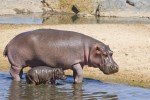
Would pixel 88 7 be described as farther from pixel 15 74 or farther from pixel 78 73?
pixel 78 73

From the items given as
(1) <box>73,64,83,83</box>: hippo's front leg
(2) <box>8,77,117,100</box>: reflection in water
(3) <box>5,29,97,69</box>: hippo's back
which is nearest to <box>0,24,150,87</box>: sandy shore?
(1) <box>73,64,83,83</box>: hippo's front leg

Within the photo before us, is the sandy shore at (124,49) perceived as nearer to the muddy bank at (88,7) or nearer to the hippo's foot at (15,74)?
the hippo's foot at (15,74)

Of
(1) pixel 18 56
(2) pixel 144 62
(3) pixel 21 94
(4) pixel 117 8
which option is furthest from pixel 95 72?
(4) pixel 117 8

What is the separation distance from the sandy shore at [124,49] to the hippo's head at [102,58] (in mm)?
691

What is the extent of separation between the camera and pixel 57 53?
12242 mm

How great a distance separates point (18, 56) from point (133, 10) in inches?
1255

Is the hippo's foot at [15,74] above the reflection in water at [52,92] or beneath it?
above

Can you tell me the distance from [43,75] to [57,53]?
2.39 feet

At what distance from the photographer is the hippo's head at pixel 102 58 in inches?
487

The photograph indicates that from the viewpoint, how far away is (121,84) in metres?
12.4

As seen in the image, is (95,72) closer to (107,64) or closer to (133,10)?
(107,64)

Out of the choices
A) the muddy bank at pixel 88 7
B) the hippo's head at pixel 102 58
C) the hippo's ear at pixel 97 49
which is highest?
the muddy bank at pixel 88 7

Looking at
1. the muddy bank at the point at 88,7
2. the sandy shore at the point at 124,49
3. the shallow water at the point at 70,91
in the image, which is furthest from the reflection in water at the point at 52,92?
the muddy bank at the point at 88,7

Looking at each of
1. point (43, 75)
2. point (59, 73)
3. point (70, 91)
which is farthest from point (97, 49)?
point (70, 91)
